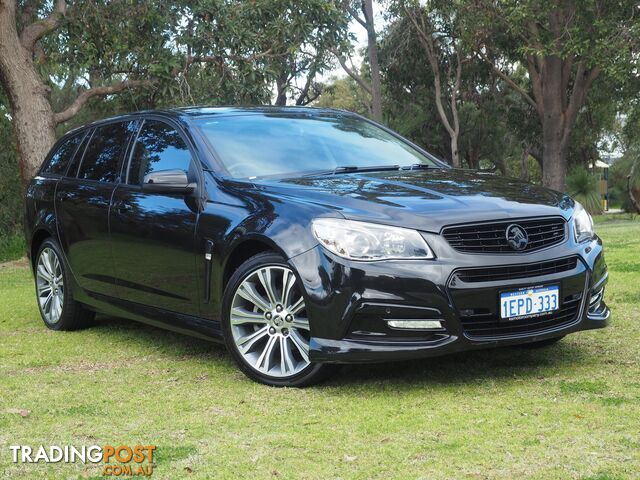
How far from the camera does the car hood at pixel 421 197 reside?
4.88 metres

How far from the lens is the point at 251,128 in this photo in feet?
20.4

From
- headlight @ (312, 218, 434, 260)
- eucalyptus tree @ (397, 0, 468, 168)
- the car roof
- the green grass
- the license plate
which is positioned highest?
eucalyptus tree @ (397, 0, 468, 168)

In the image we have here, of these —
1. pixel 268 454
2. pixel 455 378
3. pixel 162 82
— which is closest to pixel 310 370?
pixel 455 378

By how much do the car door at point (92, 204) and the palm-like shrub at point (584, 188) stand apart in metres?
28.4

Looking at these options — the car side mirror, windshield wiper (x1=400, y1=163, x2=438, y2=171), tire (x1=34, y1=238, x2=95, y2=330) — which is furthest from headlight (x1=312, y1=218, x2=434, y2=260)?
tire (x1=34, y1=238, x2=95, y2=330)

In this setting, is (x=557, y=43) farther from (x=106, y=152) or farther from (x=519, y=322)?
(x=519, y=322)

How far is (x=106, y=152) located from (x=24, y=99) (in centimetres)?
814

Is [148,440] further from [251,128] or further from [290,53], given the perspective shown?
[290,53]

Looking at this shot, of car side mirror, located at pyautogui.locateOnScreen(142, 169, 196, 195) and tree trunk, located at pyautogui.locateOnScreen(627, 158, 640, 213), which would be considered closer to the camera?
car side mirror, located at pyautogui.locateOnScreen(142, 169, 196, 195)

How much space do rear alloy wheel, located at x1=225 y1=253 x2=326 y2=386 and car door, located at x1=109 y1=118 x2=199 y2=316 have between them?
47cm

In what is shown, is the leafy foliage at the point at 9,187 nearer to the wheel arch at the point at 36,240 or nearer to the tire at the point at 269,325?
the wheel arch at the point at 36,240

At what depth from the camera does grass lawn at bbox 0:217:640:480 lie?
12.2 feet

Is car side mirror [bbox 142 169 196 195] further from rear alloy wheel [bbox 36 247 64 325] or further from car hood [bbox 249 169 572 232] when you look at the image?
rear alloy wheel [bbox 36 247 64 325]

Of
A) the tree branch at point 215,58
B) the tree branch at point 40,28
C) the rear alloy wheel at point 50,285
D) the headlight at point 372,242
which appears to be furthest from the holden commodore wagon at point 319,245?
the tree branch at point 215,58
